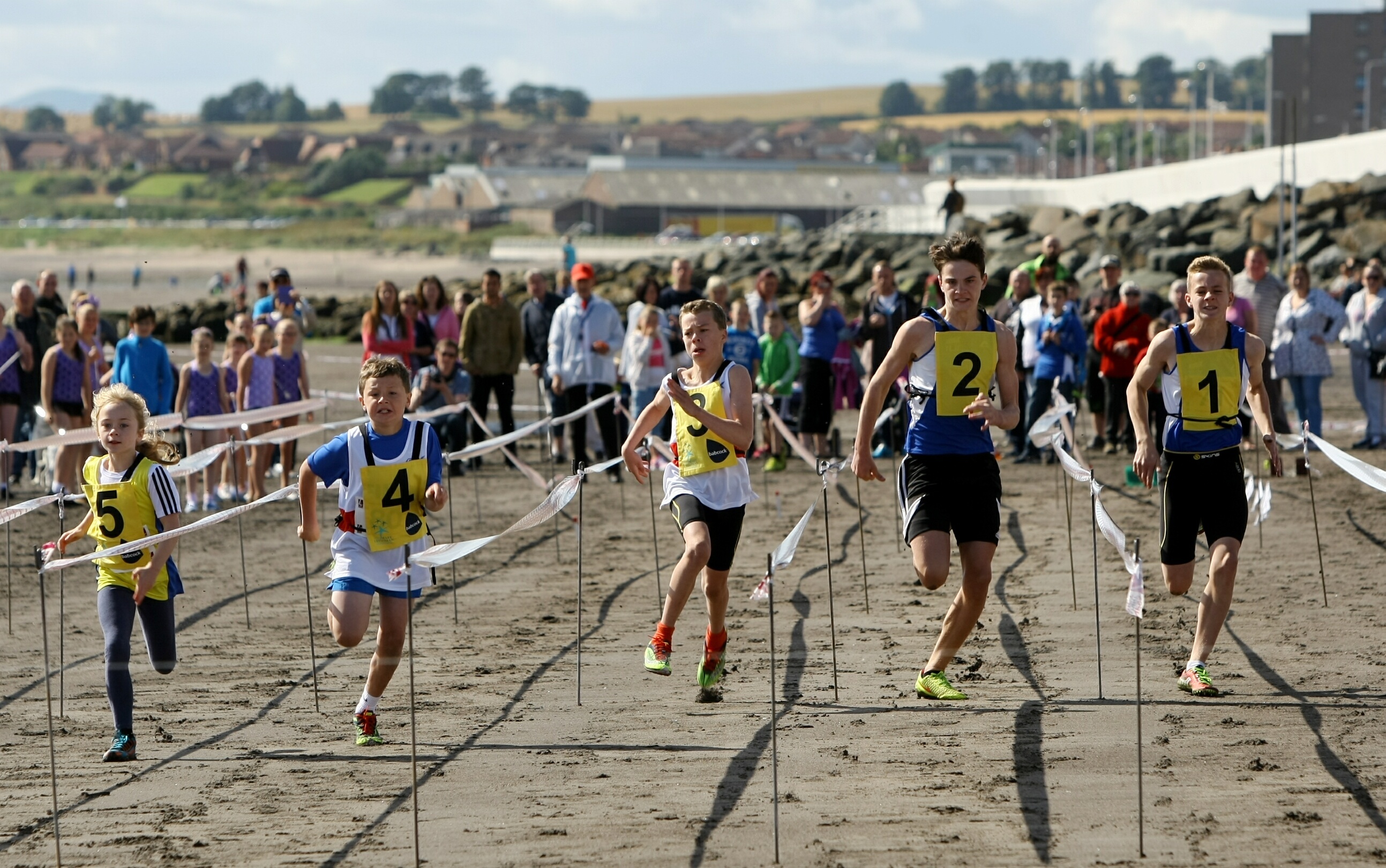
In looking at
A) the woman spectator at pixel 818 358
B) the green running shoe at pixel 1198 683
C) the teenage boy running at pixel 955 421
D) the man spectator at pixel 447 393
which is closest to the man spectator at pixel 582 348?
the man spectator at pixel 447 393

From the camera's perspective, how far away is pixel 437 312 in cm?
1675

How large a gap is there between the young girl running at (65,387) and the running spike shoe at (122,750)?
279 inches

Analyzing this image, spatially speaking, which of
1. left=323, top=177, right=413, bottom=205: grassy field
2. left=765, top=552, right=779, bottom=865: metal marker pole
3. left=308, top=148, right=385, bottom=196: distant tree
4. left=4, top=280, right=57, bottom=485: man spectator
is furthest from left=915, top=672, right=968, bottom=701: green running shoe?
left=308, top=148, right=385, bottom=196: distant tree

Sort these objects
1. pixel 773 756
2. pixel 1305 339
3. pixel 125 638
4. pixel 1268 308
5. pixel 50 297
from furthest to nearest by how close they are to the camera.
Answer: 1. pixel 1268 308
2. pixel 50 297
3. pixel 1305 339
4. pixel 125 638
5. pixel 773 756

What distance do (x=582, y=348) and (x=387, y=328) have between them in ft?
6.84

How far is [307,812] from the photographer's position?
5727mm

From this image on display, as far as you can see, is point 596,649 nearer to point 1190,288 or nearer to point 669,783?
point 669,783

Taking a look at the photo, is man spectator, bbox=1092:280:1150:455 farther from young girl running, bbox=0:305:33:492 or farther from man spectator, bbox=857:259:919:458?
young girl running, bbox=0:305:33:492

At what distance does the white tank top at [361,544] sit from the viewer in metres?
6.45

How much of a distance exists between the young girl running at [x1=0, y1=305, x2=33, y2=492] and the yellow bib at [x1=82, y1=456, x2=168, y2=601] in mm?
7722

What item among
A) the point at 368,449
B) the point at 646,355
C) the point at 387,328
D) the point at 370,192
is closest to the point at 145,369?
the point at 387,328

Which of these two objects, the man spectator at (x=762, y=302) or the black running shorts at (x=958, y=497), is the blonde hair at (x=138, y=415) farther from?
the man spectator at (x=762, y=302)

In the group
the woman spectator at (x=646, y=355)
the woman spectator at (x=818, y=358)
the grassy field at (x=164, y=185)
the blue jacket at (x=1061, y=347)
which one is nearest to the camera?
the woman spectator at (x=646, y=355)

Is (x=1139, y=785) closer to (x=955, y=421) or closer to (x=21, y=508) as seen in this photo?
(x=955, y=421)
